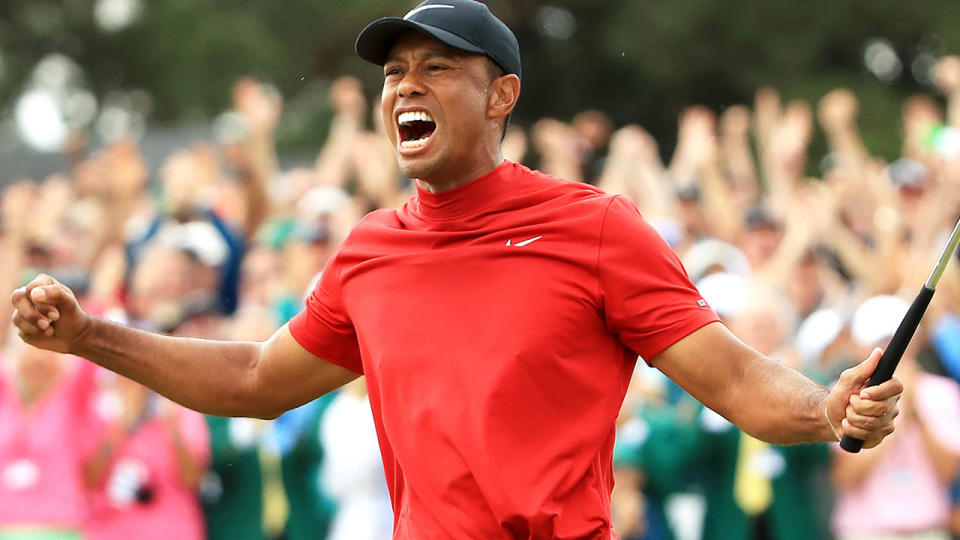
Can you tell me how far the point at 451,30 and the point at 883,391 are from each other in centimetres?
154

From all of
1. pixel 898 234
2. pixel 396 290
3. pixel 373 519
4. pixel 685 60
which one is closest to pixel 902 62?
pixel 685 60

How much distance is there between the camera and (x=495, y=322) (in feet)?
13.5

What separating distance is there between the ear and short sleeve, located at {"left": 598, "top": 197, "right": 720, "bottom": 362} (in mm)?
518

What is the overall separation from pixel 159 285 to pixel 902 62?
20.1 metres

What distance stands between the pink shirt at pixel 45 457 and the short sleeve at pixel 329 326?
148 inches

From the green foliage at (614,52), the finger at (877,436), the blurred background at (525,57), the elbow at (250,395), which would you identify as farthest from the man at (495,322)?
the green foliage at (614,52)

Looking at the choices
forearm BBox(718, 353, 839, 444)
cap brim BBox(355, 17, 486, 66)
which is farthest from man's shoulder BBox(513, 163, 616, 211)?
forearm BBox(718, 353, 839, 444)

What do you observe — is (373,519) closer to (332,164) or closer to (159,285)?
(159,285)

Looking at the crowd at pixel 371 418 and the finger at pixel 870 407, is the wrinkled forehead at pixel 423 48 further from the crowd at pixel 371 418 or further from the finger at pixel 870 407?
the crowd at pixel 371 418

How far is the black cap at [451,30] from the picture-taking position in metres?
4.25

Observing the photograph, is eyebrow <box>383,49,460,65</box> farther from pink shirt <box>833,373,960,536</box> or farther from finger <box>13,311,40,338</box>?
pink shirt <box>833,373,960,536</box>

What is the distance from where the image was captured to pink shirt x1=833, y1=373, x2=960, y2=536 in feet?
25.8

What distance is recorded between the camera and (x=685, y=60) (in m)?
26.9

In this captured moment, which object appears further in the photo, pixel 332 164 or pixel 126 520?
pixel 332 164
